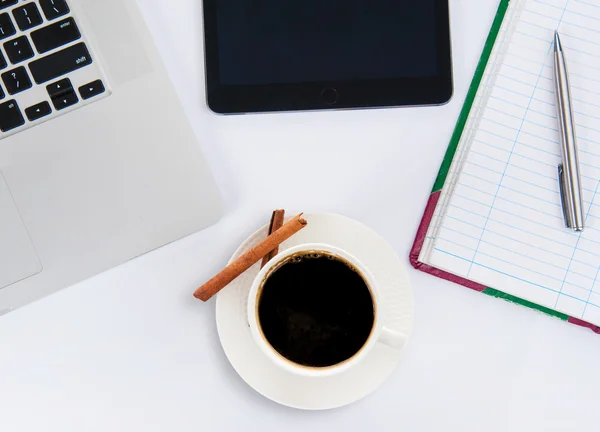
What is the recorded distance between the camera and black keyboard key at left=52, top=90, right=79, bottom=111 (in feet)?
1.52

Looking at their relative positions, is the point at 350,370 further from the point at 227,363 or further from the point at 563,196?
the point at 563,196

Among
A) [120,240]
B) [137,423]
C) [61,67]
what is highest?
[61,67]

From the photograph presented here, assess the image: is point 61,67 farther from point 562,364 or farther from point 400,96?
point 562,364

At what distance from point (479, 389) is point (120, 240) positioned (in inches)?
13.8

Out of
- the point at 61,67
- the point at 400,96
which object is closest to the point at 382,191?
the point at 400,96

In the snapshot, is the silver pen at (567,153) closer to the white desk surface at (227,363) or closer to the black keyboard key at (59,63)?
the white desk surface at (227,363)

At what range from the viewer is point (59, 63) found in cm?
46

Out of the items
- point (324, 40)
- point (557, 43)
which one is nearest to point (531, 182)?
point (557, 43)

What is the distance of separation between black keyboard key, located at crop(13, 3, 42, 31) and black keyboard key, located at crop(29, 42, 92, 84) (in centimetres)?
3

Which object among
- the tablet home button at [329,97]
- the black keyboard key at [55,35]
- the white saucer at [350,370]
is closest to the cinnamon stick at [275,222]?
the white saucer at [350,370]

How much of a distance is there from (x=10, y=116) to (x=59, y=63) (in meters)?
0.06

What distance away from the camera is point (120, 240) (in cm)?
49

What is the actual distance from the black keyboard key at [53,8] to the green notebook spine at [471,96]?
0.36 meters

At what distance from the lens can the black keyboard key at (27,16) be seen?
454 millimetres
